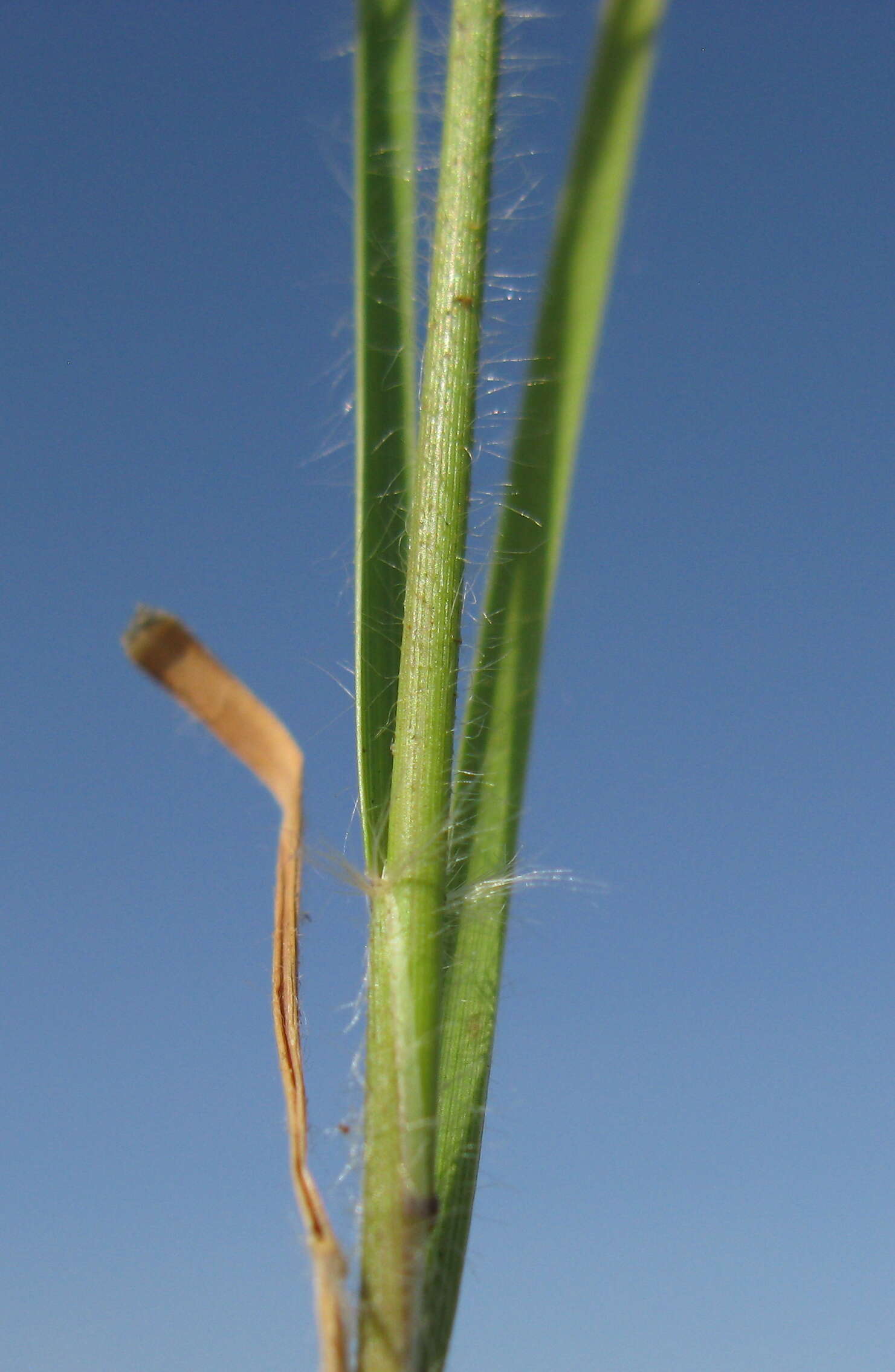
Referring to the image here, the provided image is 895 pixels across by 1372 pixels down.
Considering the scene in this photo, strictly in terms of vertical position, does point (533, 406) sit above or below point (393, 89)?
below

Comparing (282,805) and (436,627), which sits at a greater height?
(436,627)

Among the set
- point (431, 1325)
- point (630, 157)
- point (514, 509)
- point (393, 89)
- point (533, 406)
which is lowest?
point (431, 1325)

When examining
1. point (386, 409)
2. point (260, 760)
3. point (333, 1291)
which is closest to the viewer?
point (333, 1291)

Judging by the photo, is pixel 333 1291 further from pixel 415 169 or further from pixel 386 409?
pixel 415 169

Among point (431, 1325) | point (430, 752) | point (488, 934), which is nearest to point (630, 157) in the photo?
point (430, 752)
